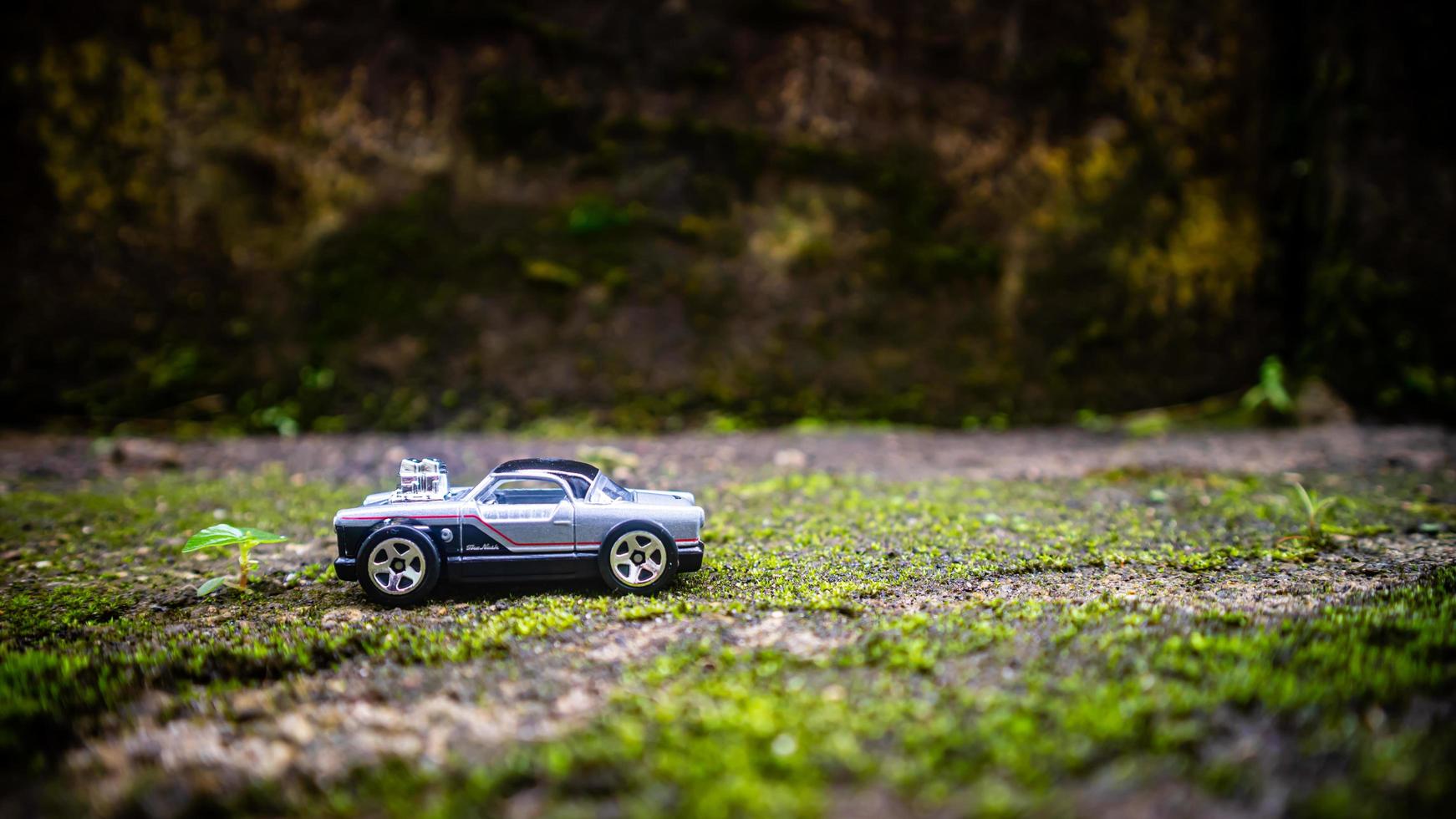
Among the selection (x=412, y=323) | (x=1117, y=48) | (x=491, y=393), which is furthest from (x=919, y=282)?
(x=412, y=323)

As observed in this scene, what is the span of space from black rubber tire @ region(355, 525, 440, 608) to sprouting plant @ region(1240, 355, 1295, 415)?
27.7 ft

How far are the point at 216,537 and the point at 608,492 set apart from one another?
151 cm

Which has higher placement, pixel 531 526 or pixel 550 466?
pixel 550 466

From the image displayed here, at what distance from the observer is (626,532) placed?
285 cm

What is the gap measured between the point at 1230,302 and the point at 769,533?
702cm

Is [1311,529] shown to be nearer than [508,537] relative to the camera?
No

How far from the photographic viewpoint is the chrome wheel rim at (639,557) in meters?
2.86

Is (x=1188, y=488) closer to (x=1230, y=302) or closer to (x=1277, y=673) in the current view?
(x=1277, y=673)

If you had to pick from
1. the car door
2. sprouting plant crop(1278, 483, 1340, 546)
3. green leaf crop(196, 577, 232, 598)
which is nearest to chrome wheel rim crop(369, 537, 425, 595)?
the car door

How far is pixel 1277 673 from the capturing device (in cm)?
204

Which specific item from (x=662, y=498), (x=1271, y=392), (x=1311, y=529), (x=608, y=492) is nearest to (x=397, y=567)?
(x=608, y=492)

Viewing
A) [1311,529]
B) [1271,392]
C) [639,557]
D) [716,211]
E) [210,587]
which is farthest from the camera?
[716,211]

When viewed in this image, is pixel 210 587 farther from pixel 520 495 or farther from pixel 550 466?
pixel 550 466

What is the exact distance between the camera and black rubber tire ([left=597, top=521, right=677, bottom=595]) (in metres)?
2.84
